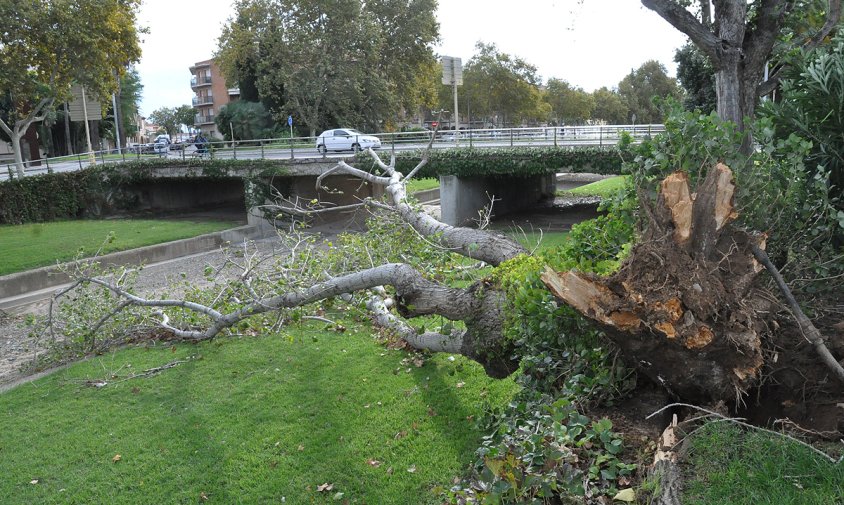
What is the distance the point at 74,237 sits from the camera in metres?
21.9

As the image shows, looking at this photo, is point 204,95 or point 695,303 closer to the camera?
point 695,303

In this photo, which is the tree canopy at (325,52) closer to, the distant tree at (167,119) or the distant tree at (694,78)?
the distant tree at (694,78)

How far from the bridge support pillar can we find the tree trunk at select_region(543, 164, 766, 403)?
16.9 metres

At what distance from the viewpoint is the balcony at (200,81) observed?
105938 millimetres

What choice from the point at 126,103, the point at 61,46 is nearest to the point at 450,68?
the point at 61,46

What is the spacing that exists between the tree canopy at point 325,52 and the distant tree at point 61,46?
51.4 feet

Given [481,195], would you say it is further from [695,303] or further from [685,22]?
[695,303]

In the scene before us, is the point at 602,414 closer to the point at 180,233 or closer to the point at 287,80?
the point at 180,233

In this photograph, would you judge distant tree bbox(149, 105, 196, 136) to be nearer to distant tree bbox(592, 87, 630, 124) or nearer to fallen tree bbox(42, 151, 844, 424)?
distant tree bbox(592, 87, 630, 124)

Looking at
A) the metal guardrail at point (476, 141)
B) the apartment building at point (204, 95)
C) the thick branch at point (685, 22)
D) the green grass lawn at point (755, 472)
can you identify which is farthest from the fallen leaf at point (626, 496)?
the apartment building at point (204, 95)

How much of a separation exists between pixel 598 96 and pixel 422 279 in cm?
5680

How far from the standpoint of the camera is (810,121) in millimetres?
4629

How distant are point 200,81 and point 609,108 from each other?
246ft

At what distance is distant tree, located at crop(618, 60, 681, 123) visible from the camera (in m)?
57.3
